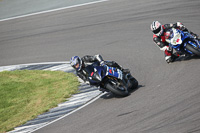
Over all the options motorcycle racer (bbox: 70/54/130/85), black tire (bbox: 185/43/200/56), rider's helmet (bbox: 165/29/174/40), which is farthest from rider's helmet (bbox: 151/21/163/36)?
motorcycle racer (bbox: 70/54/130/85)

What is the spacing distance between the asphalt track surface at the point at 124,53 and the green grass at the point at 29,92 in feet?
4.98

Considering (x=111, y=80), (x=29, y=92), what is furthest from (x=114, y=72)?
(x=29, y=92)

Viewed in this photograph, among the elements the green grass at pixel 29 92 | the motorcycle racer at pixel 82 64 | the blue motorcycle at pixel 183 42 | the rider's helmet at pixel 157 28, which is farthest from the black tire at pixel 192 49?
the green grass at pixel 29 92

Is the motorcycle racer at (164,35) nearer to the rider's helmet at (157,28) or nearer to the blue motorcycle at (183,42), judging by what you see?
the rider's helmet at (157,28)

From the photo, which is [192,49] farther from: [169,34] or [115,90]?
[115,90]

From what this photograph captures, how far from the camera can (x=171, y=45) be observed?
11562mm

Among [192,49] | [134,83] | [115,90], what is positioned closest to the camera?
[115,90]

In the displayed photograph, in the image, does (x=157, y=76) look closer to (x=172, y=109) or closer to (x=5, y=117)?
(x=172, y=109)

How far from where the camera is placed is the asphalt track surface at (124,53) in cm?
828

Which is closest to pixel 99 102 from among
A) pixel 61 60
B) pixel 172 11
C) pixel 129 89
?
pixel 129 89

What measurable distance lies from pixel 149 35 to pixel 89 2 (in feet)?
25.0

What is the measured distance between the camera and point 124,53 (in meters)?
14.5

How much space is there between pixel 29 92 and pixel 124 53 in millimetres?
4260

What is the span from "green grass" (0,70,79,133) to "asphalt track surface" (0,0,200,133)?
1.52 metres
